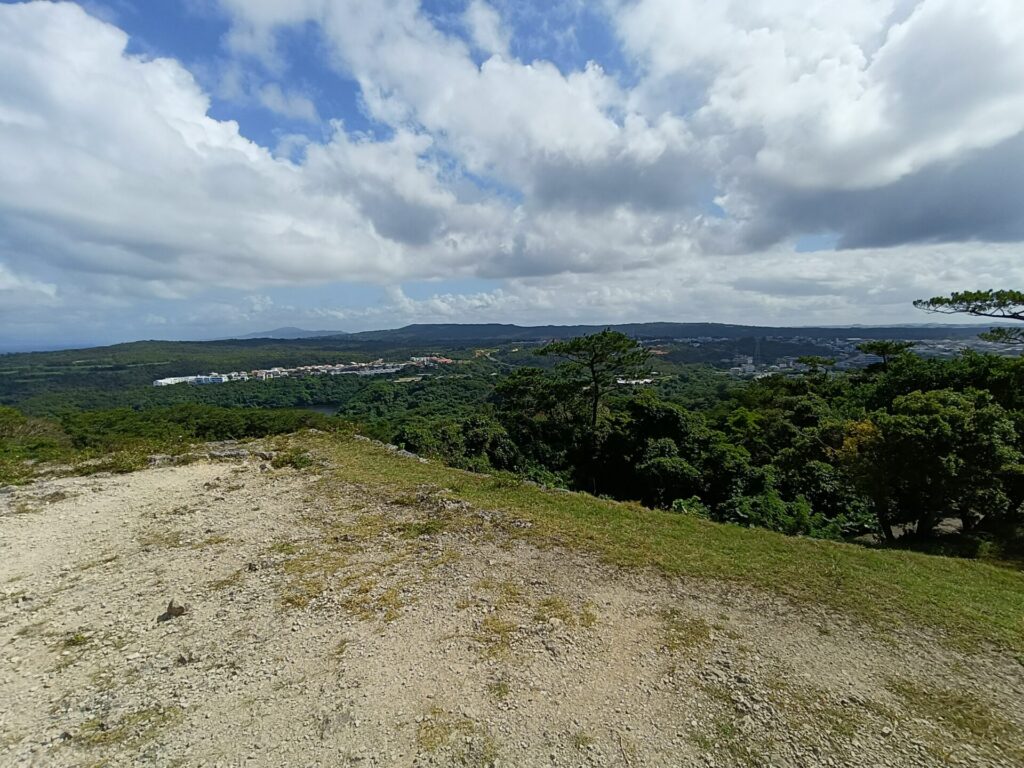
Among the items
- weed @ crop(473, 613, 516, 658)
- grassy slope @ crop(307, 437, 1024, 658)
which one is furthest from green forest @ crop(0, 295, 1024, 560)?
weed @ crop(473, 613, 516, 658)

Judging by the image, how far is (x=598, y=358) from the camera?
2777cm

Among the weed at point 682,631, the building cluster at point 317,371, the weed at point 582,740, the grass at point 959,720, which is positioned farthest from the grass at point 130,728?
the building cluster at point 317,371

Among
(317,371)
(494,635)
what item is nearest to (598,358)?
(494,635)

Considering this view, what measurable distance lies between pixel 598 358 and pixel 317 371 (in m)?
98.7

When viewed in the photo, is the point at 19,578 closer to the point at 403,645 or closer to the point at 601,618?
the point at 403,645

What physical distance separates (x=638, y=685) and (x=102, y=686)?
19.9 ft

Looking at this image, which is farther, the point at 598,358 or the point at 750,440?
the point at 598,358

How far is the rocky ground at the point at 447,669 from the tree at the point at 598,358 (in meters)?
19.7

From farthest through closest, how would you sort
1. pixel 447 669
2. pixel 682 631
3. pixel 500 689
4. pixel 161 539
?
pixel 161 539 < pixel 682 631 < pixel 447 669 < pixel 500 689

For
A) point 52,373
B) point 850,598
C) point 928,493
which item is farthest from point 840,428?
point 52,373

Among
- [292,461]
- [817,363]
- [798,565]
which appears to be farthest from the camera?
[817,363]

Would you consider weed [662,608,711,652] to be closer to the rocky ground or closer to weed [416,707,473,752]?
the rocky ground

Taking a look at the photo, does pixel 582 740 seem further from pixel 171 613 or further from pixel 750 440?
pixel 750 440

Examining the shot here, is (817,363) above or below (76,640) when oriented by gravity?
below
